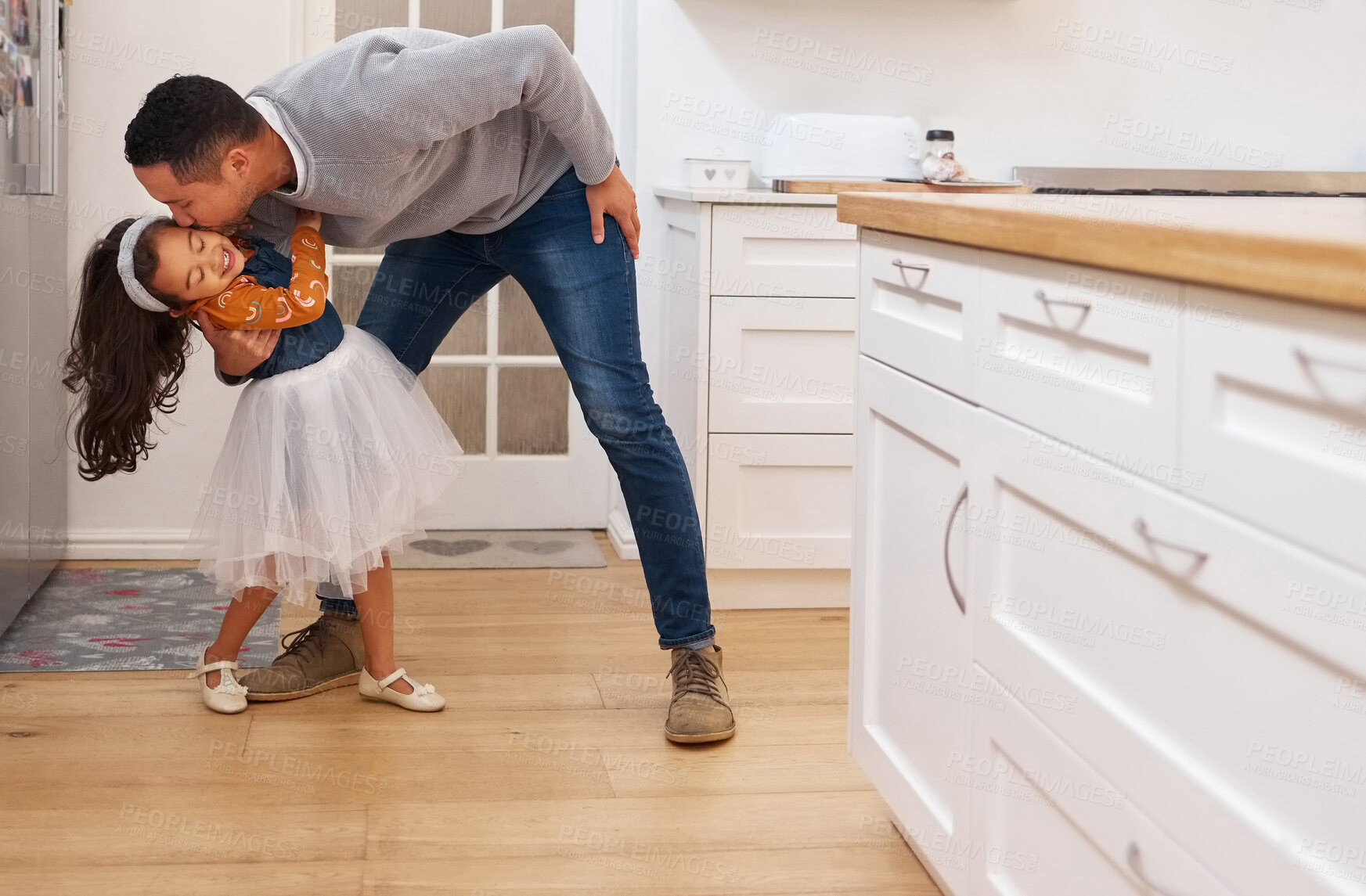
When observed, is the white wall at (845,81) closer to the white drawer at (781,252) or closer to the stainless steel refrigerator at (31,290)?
the stainless steel refrigerator at (31,290)

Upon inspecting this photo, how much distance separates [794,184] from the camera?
267cm

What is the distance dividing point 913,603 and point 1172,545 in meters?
0.57

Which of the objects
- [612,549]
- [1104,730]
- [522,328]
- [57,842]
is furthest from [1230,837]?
[522,328]

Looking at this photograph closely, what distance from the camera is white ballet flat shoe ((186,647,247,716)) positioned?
6.61 ft

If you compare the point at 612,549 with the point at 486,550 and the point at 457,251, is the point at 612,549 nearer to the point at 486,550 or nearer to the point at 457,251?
the point at 486,550

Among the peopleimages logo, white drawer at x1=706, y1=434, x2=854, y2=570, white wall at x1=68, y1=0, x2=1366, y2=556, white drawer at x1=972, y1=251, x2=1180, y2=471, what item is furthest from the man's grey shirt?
the peopleimages logo

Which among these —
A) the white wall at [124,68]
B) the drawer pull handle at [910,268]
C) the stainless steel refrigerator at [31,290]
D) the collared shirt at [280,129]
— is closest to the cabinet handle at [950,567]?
the drawer pull handle at [910,268]

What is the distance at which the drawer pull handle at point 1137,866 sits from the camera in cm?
93

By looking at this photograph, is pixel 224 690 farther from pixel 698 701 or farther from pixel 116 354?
pixel 698 701

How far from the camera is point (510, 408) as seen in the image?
3.25 m

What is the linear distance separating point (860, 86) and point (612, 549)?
1253mm

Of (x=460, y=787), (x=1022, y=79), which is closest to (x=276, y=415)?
(x=460, y=787)

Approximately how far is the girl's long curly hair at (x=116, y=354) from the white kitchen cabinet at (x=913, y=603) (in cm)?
99

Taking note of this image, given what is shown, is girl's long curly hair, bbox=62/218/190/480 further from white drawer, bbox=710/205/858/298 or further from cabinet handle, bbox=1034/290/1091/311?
cabinet handle, bbox=1034/290/1091/311
